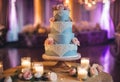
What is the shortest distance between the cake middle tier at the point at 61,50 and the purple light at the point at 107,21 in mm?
8354

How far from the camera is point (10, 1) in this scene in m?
11.7

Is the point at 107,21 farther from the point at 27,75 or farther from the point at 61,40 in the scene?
the point at 27,75

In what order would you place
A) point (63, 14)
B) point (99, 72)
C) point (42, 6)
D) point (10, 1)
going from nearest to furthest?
point (99, 72)
point (63, 14)
point (10, 1)
point (42, 6)

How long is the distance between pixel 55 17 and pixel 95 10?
9004mm

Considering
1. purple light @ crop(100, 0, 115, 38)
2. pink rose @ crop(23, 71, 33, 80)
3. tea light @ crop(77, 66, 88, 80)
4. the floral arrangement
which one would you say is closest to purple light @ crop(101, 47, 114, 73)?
tea light @ crop(77, 66, 88, 80)

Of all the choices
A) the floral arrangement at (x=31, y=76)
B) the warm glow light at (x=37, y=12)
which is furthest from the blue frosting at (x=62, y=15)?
the warm glow light at (x=37, y=12)

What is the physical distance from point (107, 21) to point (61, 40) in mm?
8715

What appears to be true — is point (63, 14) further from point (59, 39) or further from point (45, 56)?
point (45, 56)

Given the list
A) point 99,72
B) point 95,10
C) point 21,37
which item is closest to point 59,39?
point 99,72

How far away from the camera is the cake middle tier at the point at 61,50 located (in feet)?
13.3

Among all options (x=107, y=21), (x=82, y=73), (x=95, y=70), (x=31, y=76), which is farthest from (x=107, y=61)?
(x=107, y=21)

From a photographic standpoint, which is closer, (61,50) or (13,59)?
(61,50)

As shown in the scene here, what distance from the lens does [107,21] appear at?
1256 centimetres

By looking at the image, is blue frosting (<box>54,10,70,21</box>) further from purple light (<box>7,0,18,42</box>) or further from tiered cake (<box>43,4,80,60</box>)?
purple light (<box>7,0,18,42</box>)
